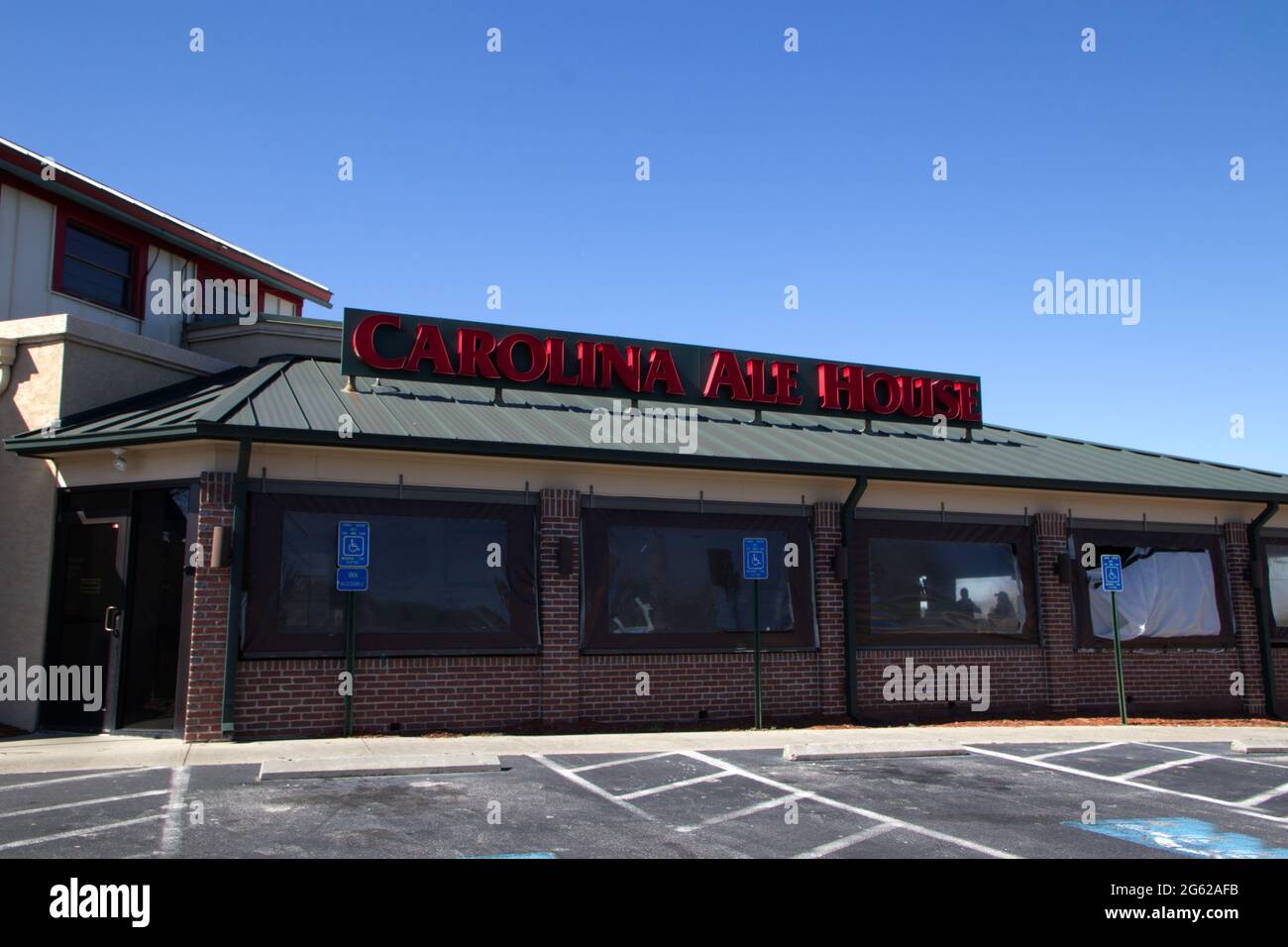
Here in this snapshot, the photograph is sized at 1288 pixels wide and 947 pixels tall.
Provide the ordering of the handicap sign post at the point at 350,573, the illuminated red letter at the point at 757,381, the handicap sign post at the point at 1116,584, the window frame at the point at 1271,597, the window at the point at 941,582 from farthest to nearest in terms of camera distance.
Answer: the window frame at the point at 1271,597 < the illuminated red letter at the point at 757,381 < the handicap sign post at the point at 1116,584 < the window at the point at 941,582 < the handicap sign post at the point at 350,573

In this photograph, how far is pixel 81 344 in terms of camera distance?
14.6 m

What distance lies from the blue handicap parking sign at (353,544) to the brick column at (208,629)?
134 centimetres

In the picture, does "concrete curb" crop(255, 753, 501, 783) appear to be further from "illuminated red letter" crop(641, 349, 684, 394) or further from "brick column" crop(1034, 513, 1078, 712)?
"brick column" crop(1034, 513, 1078, 712)

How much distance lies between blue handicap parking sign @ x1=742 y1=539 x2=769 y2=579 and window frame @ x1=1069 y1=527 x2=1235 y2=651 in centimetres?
638

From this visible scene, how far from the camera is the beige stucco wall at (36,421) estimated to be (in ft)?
44.8

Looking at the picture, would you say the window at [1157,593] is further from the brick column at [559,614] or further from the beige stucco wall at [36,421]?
the beige stucco wall at [36,421]

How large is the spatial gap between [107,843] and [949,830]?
20.7 feet

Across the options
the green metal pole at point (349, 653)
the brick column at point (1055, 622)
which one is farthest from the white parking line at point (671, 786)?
the brick column at point (1055, 622)

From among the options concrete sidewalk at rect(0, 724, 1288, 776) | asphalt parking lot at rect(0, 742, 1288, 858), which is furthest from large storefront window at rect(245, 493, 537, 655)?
asphalt parking lot at rect(0, 742, 1288, 858)

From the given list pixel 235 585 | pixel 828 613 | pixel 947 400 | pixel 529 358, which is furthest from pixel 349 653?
pixel 947 400

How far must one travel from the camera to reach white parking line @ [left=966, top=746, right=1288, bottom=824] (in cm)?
945

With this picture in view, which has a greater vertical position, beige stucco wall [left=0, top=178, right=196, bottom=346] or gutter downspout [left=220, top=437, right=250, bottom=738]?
beige stucco wall [left=0, top=178, right=196, bottom=346]

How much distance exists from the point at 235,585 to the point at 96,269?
9455 mm

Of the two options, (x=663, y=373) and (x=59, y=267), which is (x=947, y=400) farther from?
(x=59, y=267)
